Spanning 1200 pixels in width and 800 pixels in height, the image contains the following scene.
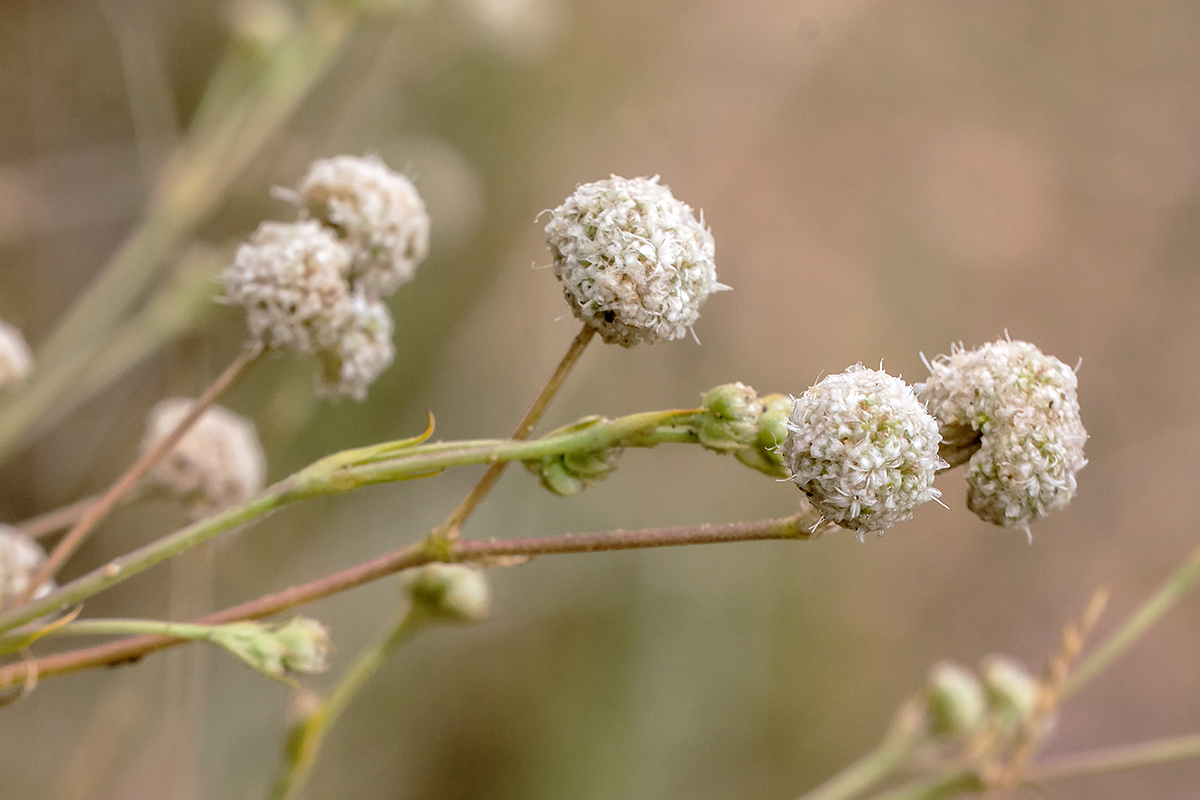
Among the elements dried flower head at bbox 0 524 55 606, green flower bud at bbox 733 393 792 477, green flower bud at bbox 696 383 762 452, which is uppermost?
green flower bud at bbox 733 393 792 477

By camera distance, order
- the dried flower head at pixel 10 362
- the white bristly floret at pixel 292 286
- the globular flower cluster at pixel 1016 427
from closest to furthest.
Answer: the globular flower cluster at pixel 1016 427 < the white bristly floret at pixel 292 286 < the dried flower head at pixel 10 362

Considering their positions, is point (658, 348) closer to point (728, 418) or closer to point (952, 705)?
point (952, 705)

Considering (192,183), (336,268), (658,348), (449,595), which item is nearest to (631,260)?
(336,268)

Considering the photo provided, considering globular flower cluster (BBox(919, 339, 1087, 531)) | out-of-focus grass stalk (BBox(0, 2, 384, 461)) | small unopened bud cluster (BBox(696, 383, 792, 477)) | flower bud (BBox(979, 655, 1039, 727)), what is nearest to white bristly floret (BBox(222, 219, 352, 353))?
small unopened bud cluster (BBox(696, 383, 792, 477))

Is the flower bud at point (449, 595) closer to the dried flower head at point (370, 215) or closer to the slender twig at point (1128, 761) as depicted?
the dried flower head at point (370, 215)

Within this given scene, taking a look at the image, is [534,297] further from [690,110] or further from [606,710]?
[606,710]

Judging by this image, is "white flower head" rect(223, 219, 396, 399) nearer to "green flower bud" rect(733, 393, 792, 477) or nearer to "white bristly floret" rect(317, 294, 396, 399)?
"white bristly floret" rect(317, 294, 396, 399)

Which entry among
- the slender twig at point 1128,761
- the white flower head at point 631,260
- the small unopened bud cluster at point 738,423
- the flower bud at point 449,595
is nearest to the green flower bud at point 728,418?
the small unopened bud cluster at point 738,423
